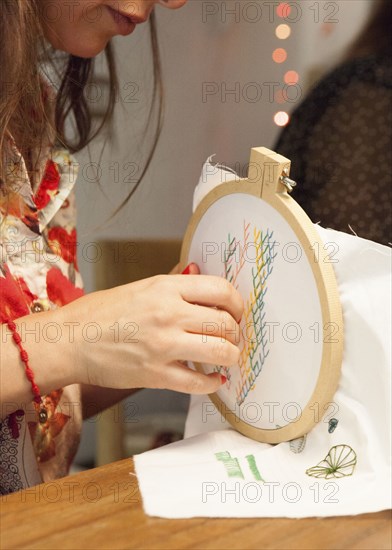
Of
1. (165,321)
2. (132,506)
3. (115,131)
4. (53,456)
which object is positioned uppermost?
(115,131)

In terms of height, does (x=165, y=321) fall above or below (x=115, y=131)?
below

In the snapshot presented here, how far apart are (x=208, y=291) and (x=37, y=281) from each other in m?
0.29

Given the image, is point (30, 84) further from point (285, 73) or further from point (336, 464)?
point (285, 73)

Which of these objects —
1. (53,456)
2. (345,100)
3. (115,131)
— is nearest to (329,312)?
(53,456)

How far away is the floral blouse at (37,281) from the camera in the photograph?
2.55 feet

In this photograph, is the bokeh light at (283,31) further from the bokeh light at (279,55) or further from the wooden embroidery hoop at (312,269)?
the wooden embroidery hoop at (312,269)

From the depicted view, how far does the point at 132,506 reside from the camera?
54 centimetres

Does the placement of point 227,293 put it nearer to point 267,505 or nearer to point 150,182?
point 267,505

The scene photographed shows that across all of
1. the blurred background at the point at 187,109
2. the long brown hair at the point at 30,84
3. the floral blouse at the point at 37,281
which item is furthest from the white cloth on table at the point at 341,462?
the blurred background at the point at 187,109

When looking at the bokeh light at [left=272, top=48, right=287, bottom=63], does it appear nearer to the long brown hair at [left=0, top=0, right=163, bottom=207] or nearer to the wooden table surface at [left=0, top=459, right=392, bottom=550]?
the long brown hair at [left=0, top=0, right=163, bottom=207]

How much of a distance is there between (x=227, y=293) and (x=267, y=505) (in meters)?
0.20

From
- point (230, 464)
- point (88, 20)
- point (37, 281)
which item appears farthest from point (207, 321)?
point (88, 20)

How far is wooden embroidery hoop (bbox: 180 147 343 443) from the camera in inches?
22.4

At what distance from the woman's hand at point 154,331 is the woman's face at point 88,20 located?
373 millimetres
